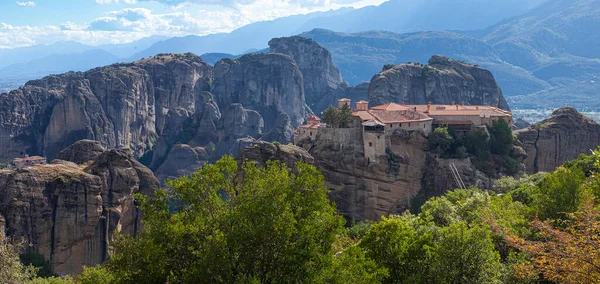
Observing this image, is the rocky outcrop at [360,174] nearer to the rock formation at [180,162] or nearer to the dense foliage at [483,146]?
the dense foliage at [483,146]

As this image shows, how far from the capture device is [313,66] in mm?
192125

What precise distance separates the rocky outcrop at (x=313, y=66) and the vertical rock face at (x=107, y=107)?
36.5m

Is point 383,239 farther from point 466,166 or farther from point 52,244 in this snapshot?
point 466,166

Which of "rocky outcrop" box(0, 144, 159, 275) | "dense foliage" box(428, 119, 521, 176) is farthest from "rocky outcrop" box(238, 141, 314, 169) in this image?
"dense foliage" box(428, 119, 521, 176)

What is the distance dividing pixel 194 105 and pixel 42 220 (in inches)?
4107

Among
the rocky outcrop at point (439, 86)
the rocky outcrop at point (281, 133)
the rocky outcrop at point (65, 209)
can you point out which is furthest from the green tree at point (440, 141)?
the rocky outcrop at point (281, 133)

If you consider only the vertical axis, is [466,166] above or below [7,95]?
below

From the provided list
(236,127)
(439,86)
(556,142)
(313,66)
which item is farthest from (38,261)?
(313,66)

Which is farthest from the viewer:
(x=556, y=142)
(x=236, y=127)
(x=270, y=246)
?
(x=236, y=127)

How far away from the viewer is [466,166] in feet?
239

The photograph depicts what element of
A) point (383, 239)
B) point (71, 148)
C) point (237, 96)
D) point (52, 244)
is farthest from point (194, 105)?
point (383, 239)

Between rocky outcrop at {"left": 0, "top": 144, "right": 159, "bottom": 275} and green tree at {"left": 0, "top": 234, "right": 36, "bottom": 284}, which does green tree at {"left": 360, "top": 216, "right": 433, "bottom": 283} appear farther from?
rocky outcrop at {"left": 0, "top": 144, "right": 159, "bottom": 275}

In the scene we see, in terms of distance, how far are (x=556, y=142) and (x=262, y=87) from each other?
92.9 metres

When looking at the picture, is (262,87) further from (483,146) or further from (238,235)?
(238,235)
